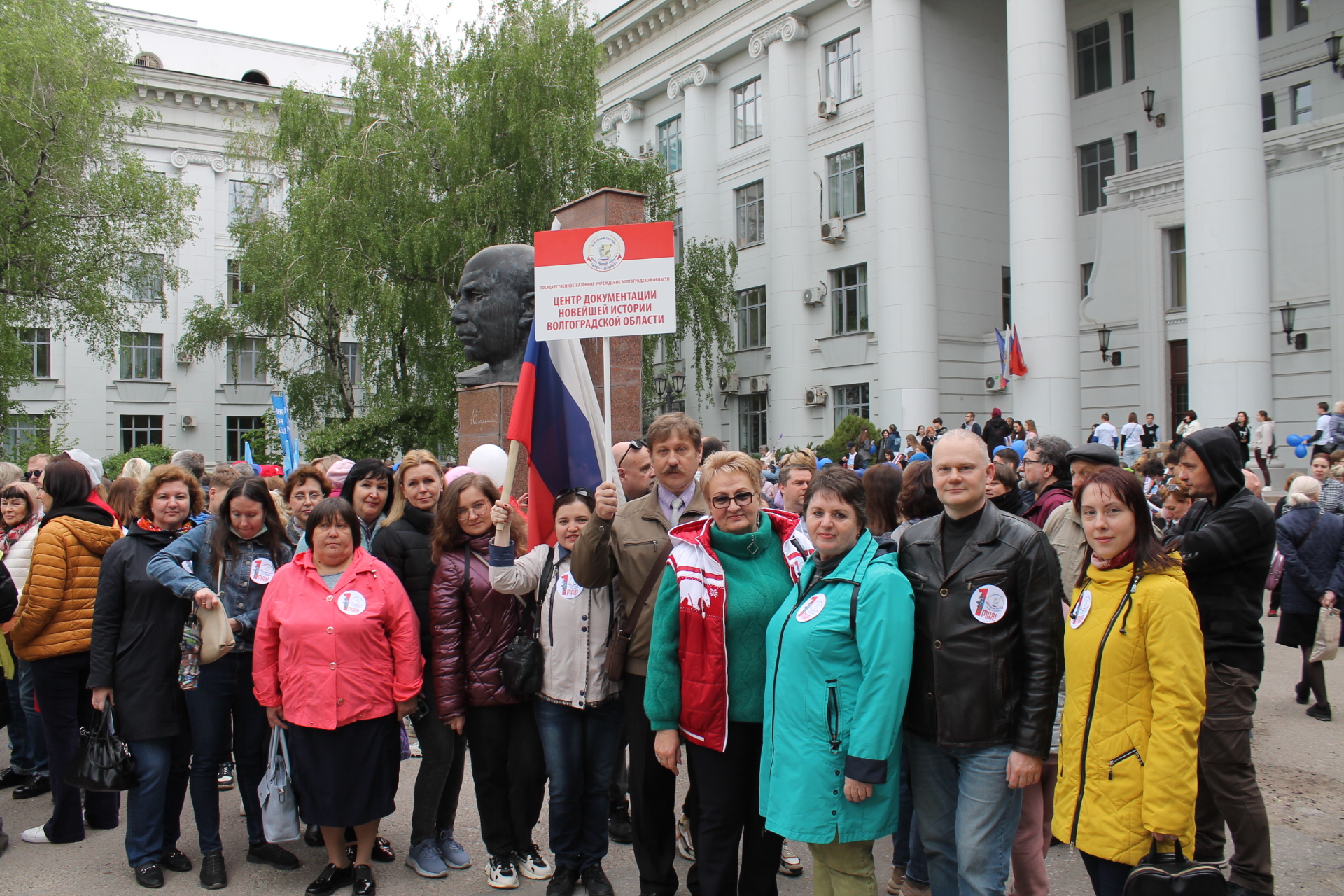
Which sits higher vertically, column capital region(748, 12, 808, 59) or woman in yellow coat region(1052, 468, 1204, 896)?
column capital region(748, 12, 808, 59)

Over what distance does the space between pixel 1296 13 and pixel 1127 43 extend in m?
4.11

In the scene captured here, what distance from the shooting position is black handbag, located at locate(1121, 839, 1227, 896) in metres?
2.88

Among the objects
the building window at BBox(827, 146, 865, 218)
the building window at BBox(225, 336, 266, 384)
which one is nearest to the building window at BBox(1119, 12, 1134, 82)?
the building window at BBox(827, 146, 865, 218)

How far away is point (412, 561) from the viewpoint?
4906 mm

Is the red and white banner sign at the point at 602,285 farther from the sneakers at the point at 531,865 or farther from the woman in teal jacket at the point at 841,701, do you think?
the sneakers at the point at 531,865

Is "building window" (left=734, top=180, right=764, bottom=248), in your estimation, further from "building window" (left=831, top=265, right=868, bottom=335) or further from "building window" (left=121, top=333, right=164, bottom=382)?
"building window" (left=121, top=333, right=164, bottom=382)

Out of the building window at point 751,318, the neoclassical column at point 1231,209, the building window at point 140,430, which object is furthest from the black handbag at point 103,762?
the building window at point 140,430

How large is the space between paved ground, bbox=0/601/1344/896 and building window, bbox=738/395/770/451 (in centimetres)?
2553

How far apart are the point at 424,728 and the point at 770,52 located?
2869cm

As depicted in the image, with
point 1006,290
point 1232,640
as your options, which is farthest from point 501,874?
point 1006,290

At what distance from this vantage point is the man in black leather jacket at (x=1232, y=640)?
3859 millimetres

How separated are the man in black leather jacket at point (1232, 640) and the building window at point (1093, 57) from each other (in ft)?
84.4

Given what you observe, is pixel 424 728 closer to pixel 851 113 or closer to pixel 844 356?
pixel 844 356

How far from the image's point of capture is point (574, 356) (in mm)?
5168
